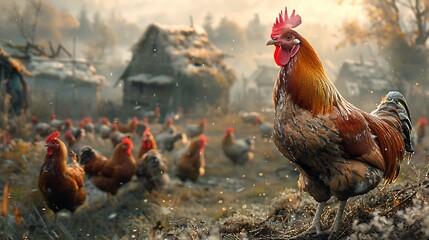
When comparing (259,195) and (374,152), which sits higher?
(374,152)

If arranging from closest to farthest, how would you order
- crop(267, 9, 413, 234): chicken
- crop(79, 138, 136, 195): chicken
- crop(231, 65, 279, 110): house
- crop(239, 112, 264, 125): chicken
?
crop(267, 9, 413, 234): chicken → crop(79, 138, 136, 195): chicken → crop(239, 112, 264, 125): chicken → crop(231, 65, 279, 110): house

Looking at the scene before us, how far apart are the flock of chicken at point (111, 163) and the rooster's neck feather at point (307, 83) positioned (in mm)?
3026

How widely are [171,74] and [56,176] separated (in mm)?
14167

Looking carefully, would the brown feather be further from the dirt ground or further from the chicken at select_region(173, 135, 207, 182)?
the chicken at select_region(173, 135, 207, 182)

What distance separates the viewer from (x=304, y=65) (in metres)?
3.30

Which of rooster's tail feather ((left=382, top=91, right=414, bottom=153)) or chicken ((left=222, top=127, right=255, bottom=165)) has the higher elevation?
rooster's tail feather ((left=382, top=91, right=414, bottom=153))

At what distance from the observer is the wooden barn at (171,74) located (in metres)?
19.0

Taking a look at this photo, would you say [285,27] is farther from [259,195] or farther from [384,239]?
[259,195]

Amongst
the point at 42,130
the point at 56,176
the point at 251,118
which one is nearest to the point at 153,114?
the point at 251,118

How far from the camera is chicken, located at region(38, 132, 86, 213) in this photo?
5309mm

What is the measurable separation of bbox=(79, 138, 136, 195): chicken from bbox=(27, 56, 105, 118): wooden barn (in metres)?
13.6

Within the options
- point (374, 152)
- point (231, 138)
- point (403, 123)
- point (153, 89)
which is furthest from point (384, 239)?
point (153, 89)

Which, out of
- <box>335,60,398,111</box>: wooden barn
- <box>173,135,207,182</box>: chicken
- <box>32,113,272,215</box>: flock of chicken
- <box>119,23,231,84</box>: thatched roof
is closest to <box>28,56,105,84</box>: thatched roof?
<box>119,23,231,84</box>: thatched roof

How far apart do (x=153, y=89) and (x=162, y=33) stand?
246cm
